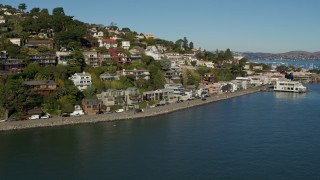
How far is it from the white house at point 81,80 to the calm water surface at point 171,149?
11.6 ft

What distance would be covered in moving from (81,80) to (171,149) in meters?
8.10

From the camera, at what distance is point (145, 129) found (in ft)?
48.9

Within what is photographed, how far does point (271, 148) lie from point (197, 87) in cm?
1354

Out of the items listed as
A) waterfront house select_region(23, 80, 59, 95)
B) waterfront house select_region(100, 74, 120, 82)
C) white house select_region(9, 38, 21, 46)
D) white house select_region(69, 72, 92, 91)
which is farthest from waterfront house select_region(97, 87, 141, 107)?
white house select_region(9, 38, 21, 46)

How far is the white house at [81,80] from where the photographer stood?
1844 centimetres

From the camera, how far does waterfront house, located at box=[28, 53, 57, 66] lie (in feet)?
63.2

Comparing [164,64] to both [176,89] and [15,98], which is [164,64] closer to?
[176,89]

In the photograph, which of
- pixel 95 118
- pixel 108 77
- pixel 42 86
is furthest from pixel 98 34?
pixel 95 118

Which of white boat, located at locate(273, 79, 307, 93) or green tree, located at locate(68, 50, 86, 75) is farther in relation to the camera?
white boat, located at locate(273, 79, 307, 93)

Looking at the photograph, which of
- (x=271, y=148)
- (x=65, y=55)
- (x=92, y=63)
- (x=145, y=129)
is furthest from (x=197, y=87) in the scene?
(x=271, y=148)

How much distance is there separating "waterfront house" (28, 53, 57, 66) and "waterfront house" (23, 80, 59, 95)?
2.58 m

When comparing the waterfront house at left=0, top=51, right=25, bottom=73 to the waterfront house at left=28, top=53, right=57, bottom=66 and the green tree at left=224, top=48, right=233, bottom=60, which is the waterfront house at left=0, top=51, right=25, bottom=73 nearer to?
the waterfront house at left=28, top=53, right=57, bottom=66

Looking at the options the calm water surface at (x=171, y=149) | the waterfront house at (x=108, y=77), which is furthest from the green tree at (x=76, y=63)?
the calm water surface at (x=171, y=149)

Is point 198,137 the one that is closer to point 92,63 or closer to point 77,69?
point 77,69
